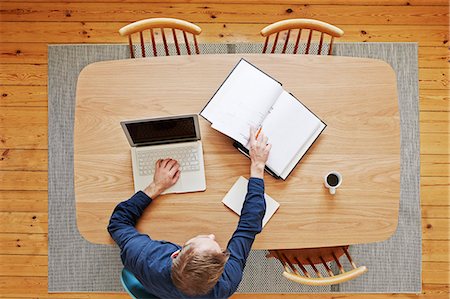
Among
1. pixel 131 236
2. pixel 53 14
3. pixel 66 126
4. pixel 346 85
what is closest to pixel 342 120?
pixel 346 85

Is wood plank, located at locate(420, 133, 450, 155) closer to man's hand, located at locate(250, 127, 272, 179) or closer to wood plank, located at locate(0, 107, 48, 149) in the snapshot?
man's hand, located at locate(250, 127, 272, 179)

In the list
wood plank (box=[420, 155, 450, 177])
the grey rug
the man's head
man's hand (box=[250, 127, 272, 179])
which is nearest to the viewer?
the man's head

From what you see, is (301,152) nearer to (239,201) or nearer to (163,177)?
(239,201)

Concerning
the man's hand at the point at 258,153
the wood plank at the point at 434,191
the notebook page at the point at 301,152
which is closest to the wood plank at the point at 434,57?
the wood plank at the point at 434,191

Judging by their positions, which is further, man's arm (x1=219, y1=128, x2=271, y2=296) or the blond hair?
man's arm (x1=219, y1=128, x2=271, y2=296)

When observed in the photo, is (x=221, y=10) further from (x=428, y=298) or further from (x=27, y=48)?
(x=428, y=298)

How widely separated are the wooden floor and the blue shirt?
3.29 feet

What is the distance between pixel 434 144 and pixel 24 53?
86.8 inches

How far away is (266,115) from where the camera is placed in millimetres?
1705

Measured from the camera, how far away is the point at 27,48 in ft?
8.40

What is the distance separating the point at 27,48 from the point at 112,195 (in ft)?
4.19

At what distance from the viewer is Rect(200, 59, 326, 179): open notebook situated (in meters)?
1.68

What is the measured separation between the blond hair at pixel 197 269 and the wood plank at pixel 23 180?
4.29ft

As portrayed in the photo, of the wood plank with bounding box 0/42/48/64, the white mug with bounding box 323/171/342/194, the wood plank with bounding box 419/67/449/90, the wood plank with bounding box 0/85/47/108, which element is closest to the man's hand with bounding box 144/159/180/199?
the white mug with bounding box 323/171/342/194
